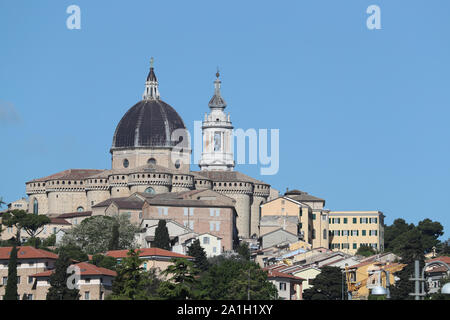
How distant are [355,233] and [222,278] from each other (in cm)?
5060

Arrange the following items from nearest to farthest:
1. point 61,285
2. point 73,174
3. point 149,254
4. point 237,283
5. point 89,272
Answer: point 61,285 → point 237,283 → point 89,272 → point 149,254 → point 73,174

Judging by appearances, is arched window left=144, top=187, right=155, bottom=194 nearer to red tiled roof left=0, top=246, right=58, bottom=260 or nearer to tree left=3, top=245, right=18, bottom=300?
red tiled roof left=0, top=246, right=58, bottom=260

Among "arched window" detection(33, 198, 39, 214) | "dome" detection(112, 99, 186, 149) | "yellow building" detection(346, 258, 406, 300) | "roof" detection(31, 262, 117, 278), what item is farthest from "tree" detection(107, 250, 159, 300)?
"arched window" detection(33, 198, 39, 214)

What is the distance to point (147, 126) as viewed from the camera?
122750mm

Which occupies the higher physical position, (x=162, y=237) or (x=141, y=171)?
(x=141, y=171)

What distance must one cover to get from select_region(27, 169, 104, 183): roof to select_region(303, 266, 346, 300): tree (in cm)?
4524

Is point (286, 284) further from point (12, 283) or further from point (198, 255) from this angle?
point (12, 283)

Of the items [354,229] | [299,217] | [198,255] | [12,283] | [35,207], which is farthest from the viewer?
[354,229]

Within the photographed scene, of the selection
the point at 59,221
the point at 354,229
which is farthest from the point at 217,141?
the point at 59,221

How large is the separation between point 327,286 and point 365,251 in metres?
36.0

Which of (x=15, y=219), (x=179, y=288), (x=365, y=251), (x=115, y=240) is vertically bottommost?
(x=179, y=288)

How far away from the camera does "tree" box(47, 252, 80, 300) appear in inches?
2704

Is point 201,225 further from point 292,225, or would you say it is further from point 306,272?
point 306,272
